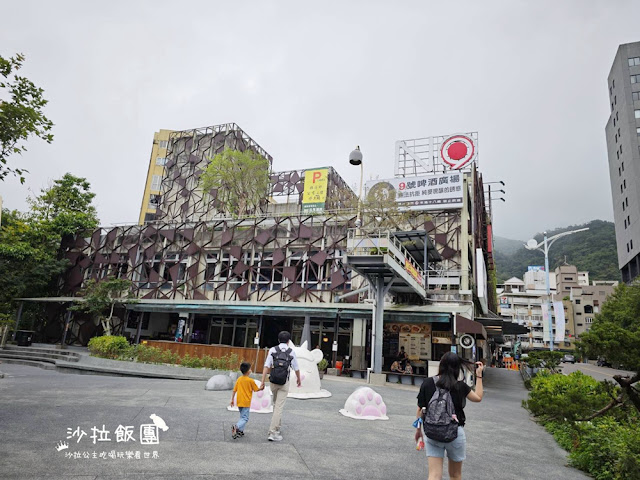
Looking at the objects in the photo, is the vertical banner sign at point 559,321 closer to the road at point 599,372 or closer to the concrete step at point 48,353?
the road at point 599,372

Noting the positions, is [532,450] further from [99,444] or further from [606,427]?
[99,444]

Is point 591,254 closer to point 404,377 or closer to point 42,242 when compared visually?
point 404,377

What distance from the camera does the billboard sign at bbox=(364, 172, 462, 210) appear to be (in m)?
23.4

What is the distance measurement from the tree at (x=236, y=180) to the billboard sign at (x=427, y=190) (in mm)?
13566

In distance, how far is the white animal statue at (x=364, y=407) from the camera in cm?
885

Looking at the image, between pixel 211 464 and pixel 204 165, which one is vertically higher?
pixel 204 165

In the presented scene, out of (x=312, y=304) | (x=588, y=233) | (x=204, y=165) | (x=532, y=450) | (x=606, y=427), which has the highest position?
(x=588, y=233)

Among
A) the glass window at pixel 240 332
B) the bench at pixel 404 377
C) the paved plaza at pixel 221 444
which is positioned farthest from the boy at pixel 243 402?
the glass window at pixel 240 332

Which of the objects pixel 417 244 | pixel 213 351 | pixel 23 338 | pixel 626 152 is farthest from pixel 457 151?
pixel 626 152

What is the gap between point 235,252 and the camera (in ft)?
89.8

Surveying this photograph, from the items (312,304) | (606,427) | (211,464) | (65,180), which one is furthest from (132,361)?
(65,180)

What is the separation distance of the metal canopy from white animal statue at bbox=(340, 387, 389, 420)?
34.1 feet

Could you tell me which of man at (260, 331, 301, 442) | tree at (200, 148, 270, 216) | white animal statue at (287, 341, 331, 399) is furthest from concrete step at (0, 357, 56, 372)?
tree at (200, 148, 270, 216)

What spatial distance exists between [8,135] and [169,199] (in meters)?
35.5
